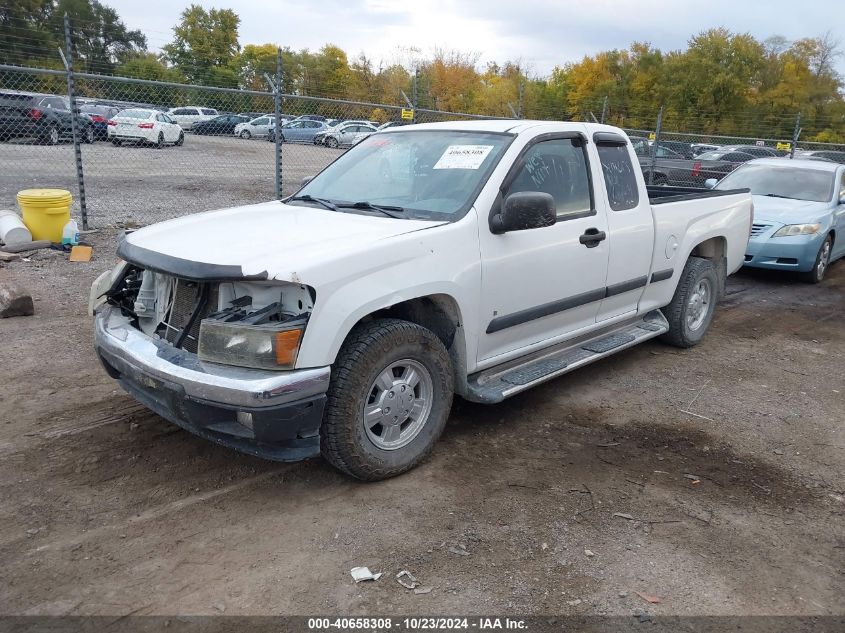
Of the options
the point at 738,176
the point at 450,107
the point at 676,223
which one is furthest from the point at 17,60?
the point at 676,223

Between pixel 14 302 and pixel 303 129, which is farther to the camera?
pixel 303 129

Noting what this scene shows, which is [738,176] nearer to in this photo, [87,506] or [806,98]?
[87,506]

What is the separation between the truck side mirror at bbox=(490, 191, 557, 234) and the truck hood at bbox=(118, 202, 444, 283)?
1.24 feet

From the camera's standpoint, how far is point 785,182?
385 inches

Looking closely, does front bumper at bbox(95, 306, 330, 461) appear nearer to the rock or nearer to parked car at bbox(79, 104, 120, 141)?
the rock

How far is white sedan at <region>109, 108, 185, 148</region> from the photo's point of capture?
1972cm

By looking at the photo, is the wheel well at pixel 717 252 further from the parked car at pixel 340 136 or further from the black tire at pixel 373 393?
the parked car at pixel 340 136

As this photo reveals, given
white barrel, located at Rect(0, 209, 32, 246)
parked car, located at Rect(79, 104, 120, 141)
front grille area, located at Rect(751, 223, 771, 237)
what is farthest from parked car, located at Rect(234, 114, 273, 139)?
front grille area, located at Rect(751, 223, 771, 237)

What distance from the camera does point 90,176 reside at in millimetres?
16266

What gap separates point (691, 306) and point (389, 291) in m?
3.76

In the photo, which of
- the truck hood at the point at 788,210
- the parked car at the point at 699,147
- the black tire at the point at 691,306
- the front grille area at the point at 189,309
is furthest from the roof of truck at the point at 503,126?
the parked car at the point at 699,147

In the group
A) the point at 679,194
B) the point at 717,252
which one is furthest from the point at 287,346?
the point at 717,252

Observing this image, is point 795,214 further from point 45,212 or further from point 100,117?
point 100,117

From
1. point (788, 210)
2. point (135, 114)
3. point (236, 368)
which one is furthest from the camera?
point (135, 114)
